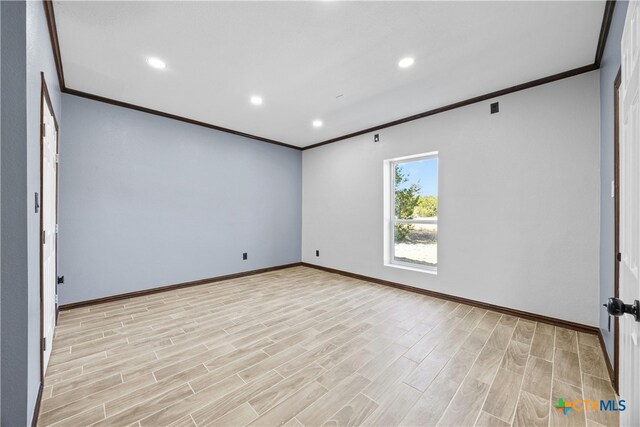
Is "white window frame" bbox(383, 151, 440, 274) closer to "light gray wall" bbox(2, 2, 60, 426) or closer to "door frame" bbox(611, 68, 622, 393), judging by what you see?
"door frame" bbox(611, 68, 622, 393)

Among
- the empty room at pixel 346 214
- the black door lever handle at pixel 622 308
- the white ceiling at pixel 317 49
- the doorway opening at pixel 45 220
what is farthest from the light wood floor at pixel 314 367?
the white ceiling at pixel 317 49

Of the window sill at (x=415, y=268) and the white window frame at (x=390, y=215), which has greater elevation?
the white window frame at (x=390, y=215)

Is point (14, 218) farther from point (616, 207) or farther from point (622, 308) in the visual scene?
point (616, 207)

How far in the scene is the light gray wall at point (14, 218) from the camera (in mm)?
1189

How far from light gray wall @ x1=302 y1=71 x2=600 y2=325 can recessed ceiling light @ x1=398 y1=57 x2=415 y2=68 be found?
4.29 ft

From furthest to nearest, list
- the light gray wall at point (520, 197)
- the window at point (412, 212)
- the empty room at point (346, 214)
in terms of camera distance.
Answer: the window at point (412, 212), the light gray wall at point (520, 197), the empty room at point (346, 214)

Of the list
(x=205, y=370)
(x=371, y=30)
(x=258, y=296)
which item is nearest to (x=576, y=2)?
(x=371, y=30)

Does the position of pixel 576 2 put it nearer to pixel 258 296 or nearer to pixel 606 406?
pixel 606 406

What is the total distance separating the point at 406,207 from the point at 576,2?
2819mm

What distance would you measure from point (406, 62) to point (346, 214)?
9.28 feet

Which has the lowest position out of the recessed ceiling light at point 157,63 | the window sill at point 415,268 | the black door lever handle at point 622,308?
the window sill at point 415,268

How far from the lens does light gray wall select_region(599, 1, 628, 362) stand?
1.89 metres

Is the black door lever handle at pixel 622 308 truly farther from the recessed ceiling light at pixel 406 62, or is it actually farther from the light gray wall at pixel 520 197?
the light gray wall at pixel 520 197

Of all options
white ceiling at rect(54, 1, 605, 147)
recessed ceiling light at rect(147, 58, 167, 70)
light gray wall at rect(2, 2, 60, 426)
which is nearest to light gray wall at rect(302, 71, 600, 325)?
white ceiling at rect(54, 1, 605, 147)
